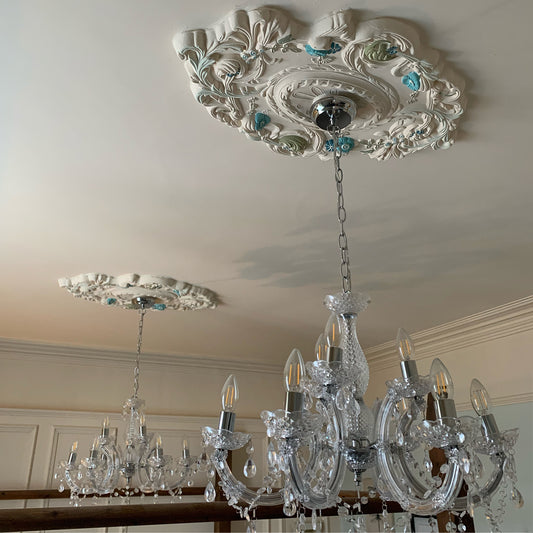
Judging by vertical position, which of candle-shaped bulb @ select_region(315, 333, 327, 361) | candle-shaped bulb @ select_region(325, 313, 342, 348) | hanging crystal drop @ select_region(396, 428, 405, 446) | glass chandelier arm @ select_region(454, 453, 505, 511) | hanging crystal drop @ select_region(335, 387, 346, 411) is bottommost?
glass chandelier arm @ select_region(454, 453, 505, 511)

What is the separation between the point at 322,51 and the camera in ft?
3.90

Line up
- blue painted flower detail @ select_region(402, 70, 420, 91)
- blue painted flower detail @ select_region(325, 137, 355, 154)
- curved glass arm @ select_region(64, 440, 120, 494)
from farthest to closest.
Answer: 1. curved glass arm @ select_region(64, 440, 120, 494)
2. blue painted flower detail @ select_region(325, 137, 355, 154)
3. blue painted flower detail @ select_region(402, 70, 420, 91)

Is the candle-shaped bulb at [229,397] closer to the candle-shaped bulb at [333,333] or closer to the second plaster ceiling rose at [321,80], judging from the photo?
the candle-shaped bulb at [333,333]

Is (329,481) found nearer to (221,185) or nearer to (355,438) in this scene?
(355,438)

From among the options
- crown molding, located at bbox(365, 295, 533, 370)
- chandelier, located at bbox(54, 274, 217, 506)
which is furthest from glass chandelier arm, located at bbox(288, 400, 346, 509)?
crown molding, located at bbox(365, 295, 533, 370)

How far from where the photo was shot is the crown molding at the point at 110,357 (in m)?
3.75

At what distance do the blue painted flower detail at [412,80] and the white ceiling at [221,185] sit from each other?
9cm

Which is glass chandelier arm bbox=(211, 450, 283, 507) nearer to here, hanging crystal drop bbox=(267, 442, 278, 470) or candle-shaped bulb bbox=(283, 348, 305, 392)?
hanging crystal drop bbox=(267, 442, 278, 470)

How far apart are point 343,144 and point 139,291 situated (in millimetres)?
1528

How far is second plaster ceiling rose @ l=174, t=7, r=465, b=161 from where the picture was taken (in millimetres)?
1135

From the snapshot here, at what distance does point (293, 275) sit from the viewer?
2545 millimetres

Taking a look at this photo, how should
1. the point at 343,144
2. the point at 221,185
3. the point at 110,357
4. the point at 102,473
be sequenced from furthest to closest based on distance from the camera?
the point at 110,357
the point at 102,473
the point at 221,185
the point at 343,144

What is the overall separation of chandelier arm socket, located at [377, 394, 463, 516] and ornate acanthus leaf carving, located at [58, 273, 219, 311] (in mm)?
1687

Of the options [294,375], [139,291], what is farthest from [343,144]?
[139,291]
